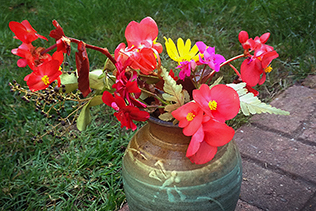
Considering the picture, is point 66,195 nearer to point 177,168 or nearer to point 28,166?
point 28,166

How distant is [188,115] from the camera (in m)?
0.74

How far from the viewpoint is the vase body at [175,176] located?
853mm

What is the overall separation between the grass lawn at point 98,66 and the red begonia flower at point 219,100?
2.81 ft

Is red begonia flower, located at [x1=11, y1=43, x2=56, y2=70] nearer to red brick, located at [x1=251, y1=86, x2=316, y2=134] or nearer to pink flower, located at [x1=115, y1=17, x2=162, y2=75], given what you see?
pink flower, located at [x1=115, y1=17, x2=162, y2=75]

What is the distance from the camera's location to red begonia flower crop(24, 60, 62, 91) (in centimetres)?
69

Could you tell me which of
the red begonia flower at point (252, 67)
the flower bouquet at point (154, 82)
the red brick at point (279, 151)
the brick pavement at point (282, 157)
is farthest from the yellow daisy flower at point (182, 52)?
the red brick at point (279, 151)

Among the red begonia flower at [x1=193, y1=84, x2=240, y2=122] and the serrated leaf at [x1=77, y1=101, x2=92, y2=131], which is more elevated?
the red begonia flower at [x1=193, y1=84, x2=240, y2=122]

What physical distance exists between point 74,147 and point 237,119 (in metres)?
0.96

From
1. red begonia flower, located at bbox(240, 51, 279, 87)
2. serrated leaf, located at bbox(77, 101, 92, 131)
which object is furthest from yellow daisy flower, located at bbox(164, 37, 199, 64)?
serrated leaf, located at bbox(77, 101, 92, 131)

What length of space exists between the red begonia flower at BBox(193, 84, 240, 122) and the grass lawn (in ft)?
2.81

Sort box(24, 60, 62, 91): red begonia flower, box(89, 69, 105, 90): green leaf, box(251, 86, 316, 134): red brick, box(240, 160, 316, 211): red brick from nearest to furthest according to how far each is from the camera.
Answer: box(24, 60, 62, 91): red begonia flower, box(89, 69, 105, 90): green leaf, box(240, 160, 316, 211): red brick, box(251, 86, 316, 134): red brick

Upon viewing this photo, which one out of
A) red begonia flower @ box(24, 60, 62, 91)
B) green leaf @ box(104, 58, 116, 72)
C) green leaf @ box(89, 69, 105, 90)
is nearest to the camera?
red begonia flower @ box(24, 60, 62, 91)

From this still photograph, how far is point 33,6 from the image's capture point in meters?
3.82

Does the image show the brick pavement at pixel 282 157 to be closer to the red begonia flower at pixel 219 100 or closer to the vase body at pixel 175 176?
the vase body at pixel 175 176
